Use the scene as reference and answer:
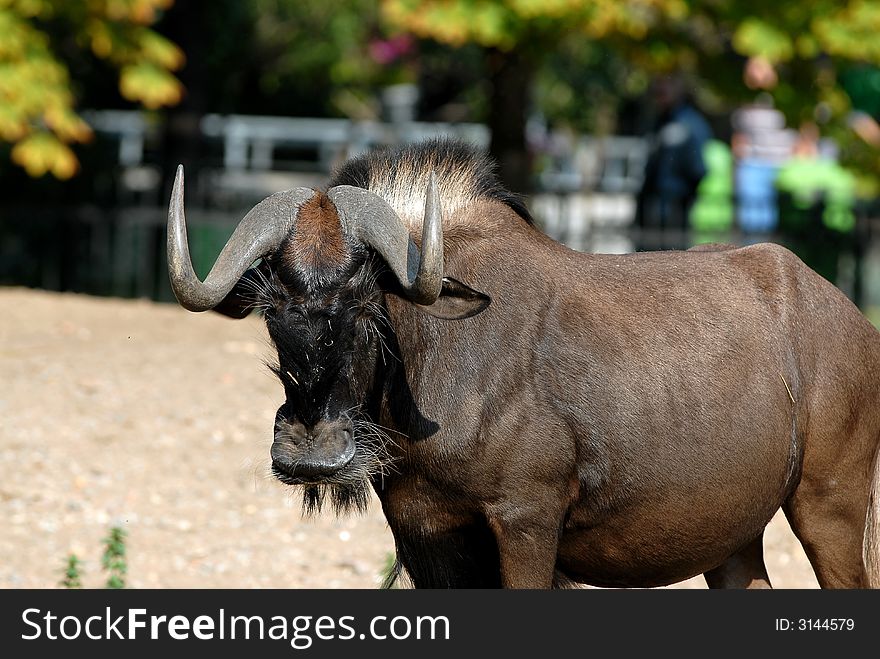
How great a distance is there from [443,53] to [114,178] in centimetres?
1320

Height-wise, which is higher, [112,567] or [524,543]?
[524,543]

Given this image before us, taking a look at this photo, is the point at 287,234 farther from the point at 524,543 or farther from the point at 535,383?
the point at 524,543

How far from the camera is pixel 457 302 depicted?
Answer: 4.69 m

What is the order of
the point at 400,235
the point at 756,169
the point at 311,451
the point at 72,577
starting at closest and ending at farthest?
the point at 311,451 < the point at 400,235 < the point at 72,577 < the point at 756,169

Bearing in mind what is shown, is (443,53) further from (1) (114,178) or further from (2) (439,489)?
(2) (439,489)

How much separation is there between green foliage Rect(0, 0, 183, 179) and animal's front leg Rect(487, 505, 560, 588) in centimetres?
939

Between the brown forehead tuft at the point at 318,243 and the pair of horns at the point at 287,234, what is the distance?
0.10 feet

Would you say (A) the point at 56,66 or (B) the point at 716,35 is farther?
(B) the point at 716,35

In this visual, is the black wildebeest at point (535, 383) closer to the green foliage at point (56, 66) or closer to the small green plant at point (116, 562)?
the small green plant at point (116, 562)

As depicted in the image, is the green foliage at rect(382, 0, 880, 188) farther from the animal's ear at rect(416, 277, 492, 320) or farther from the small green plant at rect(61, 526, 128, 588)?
the animal's ear at rect(416, 277, 492, 320)

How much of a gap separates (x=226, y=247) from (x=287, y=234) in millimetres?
210

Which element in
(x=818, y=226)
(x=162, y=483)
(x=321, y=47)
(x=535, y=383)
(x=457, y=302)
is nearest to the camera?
(x=457, y=302)

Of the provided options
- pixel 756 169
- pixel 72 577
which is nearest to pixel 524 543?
pixel 72 577

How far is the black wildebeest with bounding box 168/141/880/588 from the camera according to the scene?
4566 mm
